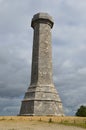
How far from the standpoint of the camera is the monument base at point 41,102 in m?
33.4

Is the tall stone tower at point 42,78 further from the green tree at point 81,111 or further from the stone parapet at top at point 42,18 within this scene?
the green tree at point 81,111

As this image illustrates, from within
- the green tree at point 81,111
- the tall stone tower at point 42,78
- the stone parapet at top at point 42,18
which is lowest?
the green tree at point 81,111

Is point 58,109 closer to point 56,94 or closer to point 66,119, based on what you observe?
point 56,94

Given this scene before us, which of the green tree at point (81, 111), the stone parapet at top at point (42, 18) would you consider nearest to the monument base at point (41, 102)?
the green tree at point (81, 111)

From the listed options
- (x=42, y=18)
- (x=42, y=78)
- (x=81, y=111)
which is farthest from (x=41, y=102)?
(x=42, y=18)

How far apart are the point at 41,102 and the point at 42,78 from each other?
369 centimetres

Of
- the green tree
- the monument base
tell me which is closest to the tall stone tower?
the monument base

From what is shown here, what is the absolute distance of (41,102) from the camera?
33719 millimetres

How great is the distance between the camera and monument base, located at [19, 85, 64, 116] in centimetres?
3341

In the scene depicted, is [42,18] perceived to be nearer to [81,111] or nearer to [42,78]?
[42,78]

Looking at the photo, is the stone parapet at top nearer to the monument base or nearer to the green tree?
the monument base

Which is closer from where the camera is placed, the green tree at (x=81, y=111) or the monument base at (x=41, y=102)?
the monument base at (x=41, y=102)

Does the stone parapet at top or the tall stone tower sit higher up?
the stone parapet at top

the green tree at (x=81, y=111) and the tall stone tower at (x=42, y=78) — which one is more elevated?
the tall stone tower at (x=42, y=78)
